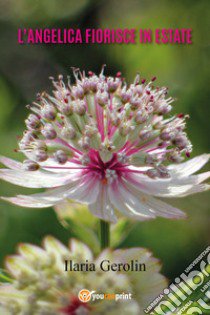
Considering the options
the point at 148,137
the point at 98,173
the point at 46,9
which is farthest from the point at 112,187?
the point at 46,9

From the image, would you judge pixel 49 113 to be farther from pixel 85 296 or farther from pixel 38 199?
pixel 85 296

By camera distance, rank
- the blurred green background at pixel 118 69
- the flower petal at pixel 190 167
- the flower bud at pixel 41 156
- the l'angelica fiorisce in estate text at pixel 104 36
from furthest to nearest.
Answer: the blurred green background at pixel 118 69 < the l'angelica fiorisce in estate text at pixel 104 36 < the flower petal at pixel 190 167 < the flower bud at pixel 41 156

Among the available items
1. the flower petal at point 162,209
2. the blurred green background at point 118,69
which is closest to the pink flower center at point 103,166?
the flower petal at point 162,209

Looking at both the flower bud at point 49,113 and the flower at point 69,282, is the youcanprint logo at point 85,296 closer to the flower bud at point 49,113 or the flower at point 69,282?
the flower at point 69,282

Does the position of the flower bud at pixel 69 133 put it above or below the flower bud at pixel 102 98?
below

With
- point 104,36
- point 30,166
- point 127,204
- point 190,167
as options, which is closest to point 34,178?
point 30,166

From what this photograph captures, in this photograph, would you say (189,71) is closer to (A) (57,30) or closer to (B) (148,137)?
(A) (57,30)

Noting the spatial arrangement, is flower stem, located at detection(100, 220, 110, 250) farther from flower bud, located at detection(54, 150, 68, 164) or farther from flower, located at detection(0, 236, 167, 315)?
flower bud, located at detection(54, 150, 68, 164)
